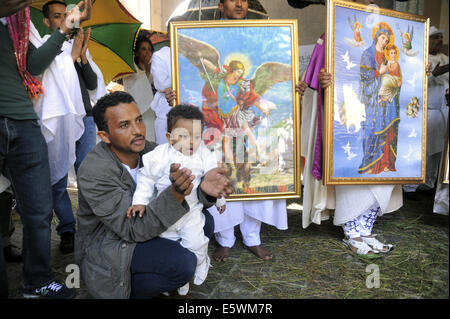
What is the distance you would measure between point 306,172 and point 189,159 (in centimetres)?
156

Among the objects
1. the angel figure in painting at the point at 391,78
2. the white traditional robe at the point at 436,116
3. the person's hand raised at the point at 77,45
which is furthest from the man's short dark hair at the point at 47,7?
the white traditional robe at the point at 436,116

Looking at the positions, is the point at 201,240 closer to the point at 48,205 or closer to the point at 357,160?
the point at 48,205

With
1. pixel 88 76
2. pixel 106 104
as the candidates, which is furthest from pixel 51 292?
pixel 88 76

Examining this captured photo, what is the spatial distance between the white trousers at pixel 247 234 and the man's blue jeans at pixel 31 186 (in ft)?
4.38

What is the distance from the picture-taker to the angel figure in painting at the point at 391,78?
2.70m

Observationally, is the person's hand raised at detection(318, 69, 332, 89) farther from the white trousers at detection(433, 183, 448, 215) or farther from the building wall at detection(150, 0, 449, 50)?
the building wall at detection(150, 0, 449, 50)

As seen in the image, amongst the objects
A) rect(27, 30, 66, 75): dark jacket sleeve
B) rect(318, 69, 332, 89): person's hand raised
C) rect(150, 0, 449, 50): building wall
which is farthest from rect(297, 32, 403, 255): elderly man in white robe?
rect(150, 0, 449, 50): building wall

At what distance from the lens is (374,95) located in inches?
106

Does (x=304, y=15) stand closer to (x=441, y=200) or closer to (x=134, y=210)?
(x=441, y=200)

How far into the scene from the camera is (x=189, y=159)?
1.79 m

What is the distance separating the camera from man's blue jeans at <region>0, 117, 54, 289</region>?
1.88 meters

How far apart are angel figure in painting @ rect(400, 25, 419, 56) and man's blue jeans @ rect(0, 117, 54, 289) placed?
9.41 ft

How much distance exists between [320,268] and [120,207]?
168cm
